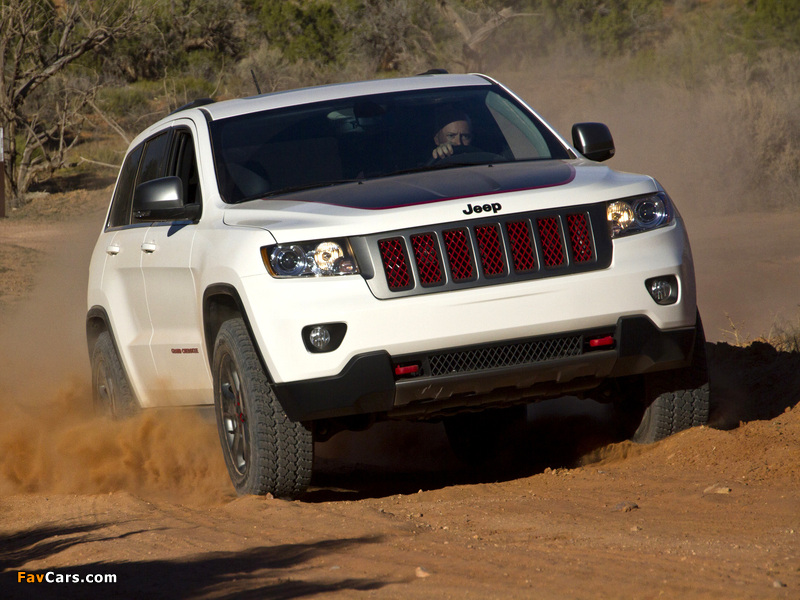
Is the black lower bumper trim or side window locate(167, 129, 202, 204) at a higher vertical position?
side window locate(167, 129, 202, 204)

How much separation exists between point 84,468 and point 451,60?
28.3 metres

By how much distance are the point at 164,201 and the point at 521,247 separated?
5.88 ft

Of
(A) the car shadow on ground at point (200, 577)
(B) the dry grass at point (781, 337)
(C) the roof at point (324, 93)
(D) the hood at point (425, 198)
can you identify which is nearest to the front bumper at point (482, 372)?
(D) the hood at point (425, 198)

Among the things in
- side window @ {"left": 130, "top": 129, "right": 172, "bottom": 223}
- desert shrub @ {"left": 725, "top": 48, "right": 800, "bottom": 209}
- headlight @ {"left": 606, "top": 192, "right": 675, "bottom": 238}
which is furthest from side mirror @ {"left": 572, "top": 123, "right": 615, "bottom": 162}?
desert shrub @ {"left": 725, "top": 48, "right": 800, "bottom": 209}

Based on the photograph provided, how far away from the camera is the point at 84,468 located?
6.34m

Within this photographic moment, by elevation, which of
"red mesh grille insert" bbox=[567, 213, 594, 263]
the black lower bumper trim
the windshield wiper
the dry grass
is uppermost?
the windshield wiper

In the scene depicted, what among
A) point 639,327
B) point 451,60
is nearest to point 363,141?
point 639,327

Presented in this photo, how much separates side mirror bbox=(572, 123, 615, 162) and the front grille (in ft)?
3.82

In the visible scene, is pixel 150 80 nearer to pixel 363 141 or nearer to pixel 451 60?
pixel 451 60

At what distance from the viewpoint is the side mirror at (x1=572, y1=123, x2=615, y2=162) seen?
6090mm

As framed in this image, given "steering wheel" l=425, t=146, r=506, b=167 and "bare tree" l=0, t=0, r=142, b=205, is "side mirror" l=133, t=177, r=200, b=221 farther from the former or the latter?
"bare tree" l=0, t=0, r=142, b=205

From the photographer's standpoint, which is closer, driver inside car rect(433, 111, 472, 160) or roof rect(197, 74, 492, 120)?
driver inside car rect(433, 111, 472, 160)

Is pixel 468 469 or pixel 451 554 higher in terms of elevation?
pixel 451 554

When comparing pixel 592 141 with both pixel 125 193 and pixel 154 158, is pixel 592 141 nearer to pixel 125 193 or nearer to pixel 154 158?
pixel 154 158
